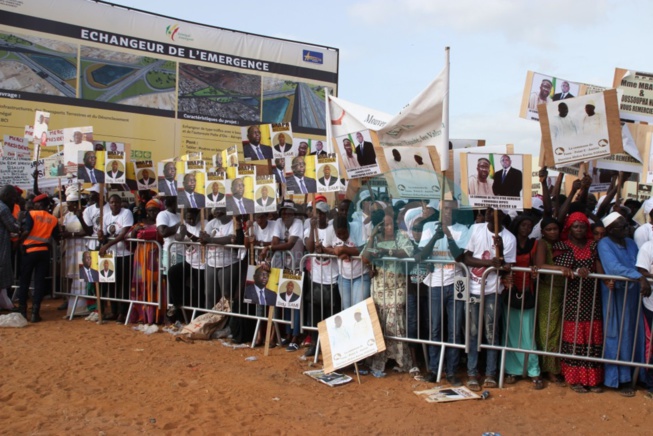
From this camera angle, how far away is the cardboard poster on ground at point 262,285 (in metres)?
7.68

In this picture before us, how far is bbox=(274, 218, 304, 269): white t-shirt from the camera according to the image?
8.02m

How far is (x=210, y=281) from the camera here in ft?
28.1

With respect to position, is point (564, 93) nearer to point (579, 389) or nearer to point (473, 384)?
point (579, 389)

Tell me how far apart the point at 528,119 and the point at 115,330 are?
274 inches

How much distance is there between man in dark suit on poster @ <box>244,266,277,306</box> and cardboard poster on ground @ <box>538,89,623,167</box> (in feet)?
12.6

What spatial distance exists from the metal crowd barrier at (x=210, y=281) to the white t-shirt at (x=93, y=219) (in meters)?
1.67

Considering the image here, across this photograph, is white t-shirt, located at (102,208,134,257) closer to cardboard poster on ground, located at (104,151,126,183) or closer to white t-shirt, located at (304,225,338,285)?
cardboard poster on ground, located at (104,151,126,183)

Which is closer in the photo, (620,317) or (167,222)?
(620,317)

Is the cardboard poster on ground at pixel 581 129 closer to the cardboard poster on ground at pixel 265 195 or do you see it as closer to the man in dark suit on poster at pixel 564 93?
the man in dark suit on poster at pixel 564 93

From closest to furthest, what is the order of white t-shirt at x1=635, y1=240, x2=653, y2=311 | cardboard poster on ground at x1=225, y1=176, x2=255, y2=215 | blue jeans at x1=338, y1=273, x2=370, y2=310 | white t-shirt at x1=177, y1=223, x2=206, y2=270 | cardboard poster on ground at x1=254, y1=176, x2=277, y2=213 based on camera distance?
1. white t-shirt at x1=635, y1=240, x2=653, y2=311
2. blue jeans at x1=338, y1=273, x2=370, y2=310
3. cardboard poster on ground at x1=254, y1=176, x2=277, y2=213
4. cardboard poster on ground at x1=225, y1=176, x2=255, y2=215
5. white t-shirt at x1=177, y1=223, x2=206, y2=270

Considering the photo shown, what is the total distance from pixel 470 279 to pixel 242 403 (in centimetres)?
281

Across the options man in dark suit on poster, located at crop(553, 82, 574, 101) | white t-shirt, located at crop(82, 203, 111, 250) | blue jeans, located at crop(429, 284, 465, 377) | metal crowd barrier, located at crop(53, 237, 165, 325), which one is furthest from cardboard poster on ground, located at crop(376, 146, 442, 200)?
white t-shirt, located at crop(82, 203, 111, 250)

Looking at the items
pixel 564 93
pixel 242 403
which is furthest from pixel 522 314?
pixel 564 93

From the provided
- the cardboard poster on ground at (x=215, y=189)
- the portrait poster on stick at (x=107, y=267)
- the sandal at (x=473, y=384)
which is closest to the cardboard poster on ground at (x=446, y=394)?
the sandal at (x=473, y=384)
